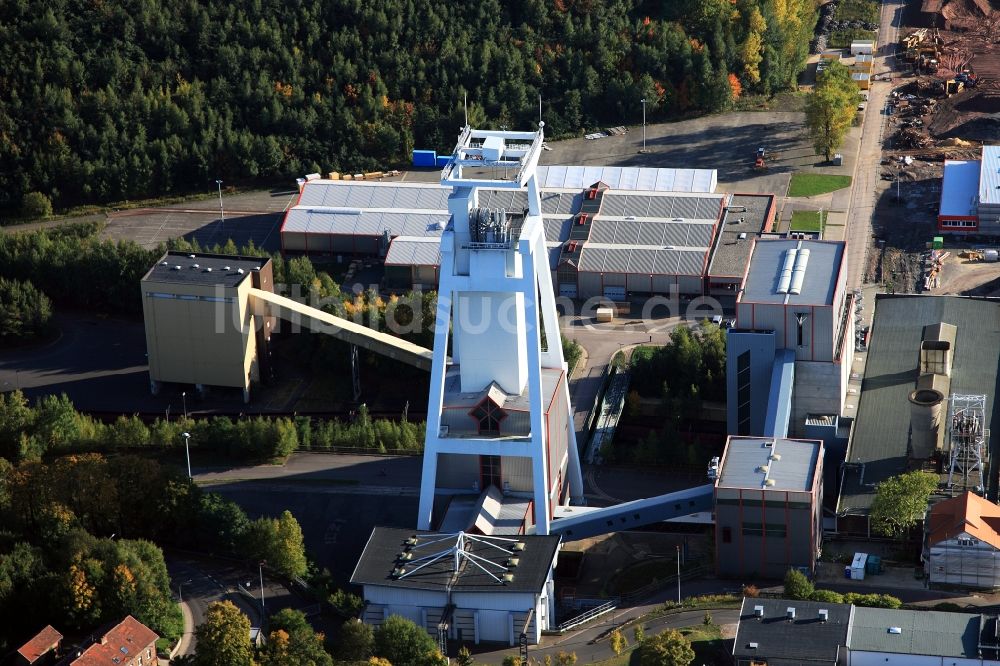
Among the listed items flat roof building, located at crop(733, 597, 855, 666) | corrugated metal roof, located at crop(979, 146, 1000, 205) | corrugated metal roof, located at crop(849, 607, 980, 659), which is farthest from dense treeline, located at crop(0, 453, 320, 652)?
corrugated metal roof, located at crop(979, 146, 1000, 205)

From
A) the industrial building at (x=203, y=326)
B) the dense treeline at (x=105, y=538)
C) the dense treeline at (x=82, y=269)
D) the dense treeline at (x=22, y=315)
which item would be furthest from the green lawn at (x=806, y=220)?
the dense treeline at (x=22, y=315)

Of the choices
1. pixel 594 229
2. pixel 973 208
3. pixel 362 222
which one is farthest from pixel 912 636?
pixel 362 222

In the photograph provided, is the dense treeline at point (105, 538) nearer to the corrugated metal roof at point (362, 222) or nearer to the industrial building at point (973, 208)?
the corrugated metal roof at point (362, 222)

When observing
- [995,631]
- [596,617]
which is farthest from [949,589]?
[596,617]

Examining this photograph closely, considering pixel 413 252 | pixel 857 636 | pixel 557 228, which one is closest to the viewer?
pixel 857 636

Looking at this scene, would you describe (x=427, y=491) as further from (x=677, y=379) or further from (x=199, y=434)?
(x=677, y=379)

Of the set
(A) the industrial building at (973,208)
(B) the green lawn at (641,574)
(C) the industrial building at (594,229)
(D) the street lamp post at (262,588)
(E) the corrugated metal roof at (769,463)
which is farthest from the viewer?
(A) the industrial building at (973,208)
